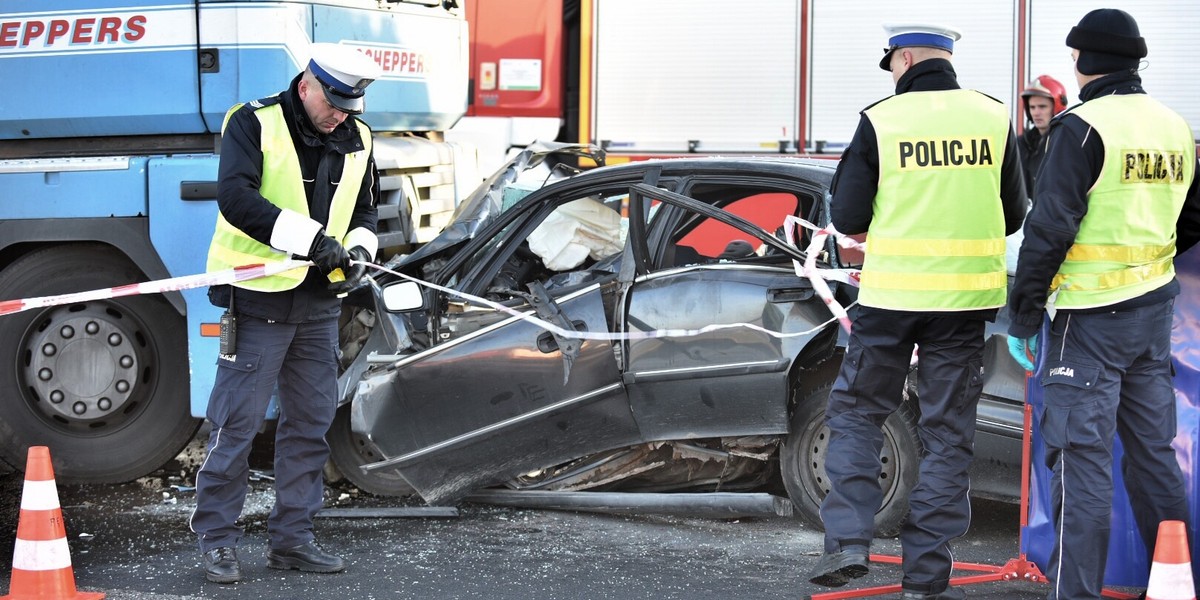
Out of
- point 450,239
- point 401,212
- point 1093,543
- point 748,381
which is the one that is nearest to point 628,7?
point 401,212

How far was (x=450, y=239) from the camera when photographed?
5801mm

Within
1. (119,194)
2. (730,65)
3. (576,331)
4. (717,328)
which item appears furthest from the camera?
(730,65)

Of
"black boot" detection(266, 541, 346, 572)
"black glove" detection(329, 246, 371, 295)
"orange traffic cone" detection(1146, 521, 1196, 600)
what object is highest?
"black glove" detection(329, 246, 371, 295)

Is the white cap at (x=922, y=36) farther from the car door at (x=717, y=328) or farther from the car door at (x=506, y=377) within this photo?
the car door at (x=506, y=377)

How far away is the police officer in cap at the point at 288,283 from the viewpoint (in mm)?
4645

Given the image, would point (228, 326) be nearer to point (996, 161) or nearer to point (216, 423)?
point (216, 423)

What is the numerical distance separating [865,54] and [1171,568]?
249 inches

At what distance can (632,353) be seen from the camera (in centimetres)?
526

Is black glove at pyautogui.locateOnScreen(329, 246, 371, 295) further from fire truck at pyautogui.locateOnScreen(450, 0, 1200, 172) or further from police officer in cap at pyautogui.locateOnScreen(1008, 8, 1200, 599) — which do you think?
fire truck at pyautogui.locateOnScreen(450, 0, 1200, 172)

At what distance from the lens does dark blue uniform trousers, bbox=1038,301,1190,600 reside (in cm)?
398

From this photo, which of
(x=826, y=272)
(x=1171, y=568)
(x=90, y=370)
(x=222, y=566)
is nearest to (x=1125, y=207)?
(x=1171, y=568)

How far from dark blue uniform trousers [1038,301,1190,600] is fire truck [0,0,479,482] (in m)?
3.32

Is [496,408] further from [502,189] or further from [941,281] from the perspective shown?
[941,281]

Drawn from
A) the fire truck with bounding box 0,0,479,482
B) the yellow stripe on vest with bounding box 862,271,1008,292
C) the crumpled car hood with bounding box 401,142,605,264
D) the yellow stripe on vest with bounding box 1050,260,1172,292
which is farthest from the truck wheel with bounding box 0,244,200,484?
the yellow stripe on vest with bounding box 1050,260,1172,292
